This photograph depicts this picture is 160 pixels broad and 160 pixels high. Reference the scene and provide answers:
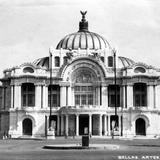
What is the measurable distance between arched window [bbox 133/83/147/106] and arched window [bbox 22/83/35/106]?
22.0 m

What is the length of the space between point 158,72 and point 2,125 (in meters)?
36.8

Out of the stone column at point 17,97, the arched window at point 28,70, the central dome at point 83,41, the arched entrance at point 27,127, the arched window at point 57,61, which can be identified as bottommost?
the arched entrance at point 27,127

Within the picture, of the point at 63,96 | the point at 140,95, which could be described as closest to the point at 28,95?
the point at 63,96

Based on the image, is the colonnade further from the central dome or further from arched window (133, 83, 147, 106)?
the central dome

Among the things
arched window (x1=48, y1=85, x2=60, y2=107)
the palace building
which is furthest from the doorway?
arched window (x1=48, y1=85, x2=60, y2=107)

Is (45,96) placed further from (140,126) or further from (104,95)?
(140,126)

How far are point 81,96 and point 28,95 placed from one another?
1158 centimetres

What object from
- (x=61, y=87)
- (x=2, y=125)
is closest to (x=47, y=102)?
(x=61, y=87)

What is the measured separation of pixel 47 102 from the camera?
4085 inches

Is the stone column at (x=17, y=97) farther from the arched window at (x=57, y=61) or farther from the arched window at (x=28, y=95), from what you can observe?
the arched window at (x=57, y=61)

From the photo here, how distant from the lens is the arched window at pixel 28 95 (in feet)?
340

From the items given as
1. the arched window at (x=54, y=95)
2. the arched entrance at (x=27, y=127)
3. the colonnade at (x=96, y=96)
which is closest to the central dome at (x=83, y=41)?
the arched window at (x=54, y=95)

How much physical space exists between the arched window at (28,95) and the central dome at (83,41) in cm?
1542

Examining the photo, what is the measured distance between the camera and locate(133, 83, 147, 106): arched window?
10300 centimetres
